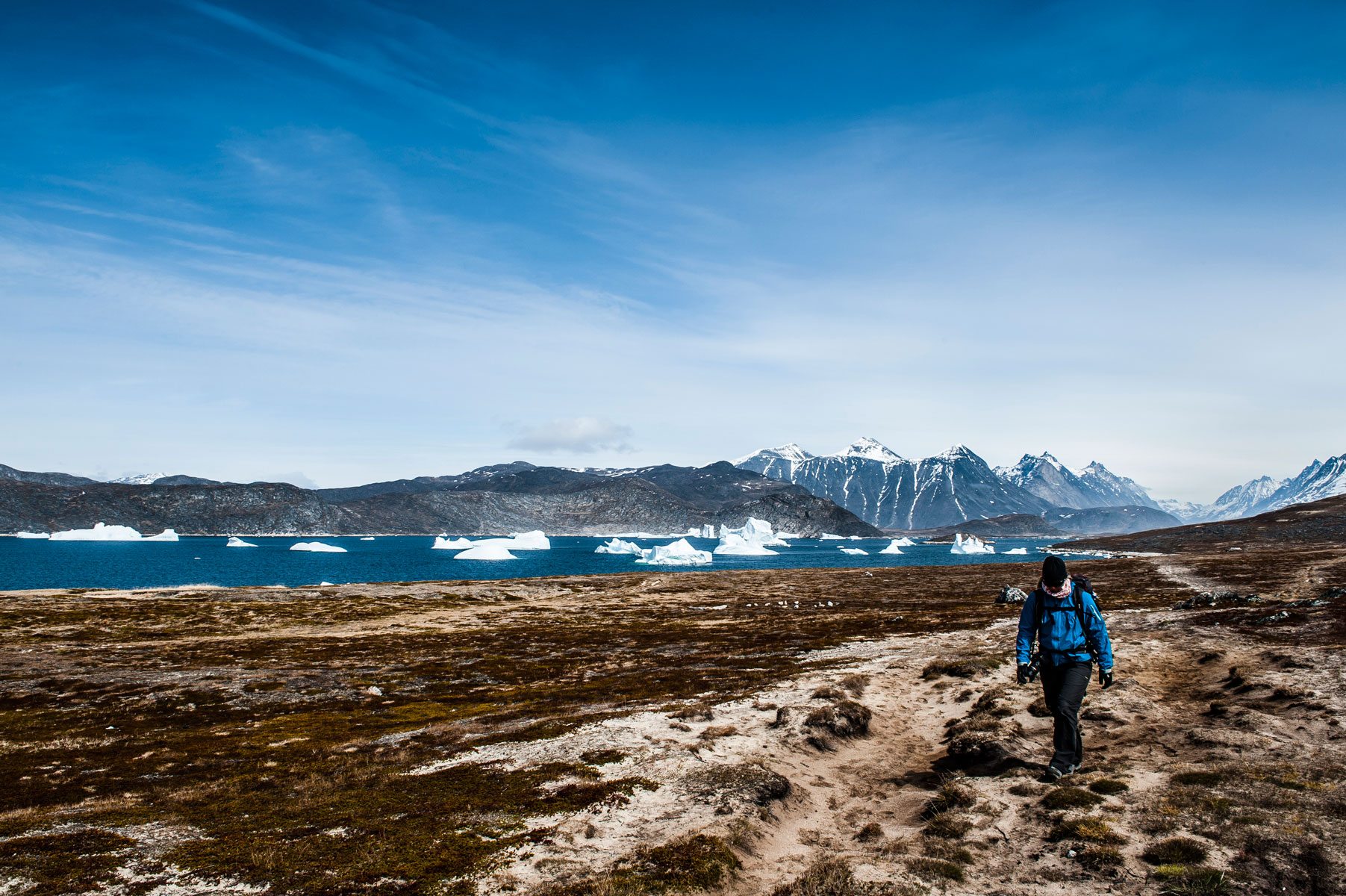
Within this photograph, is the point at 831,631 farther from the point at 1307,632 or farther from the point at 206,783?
the point at 206,783

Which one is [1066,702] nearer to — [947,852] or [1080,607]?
[1080,607]

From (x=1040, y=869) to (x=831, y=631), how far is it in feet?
131

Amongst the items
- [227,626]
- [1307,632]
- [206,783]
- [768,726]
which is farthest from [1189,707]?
[227,626]

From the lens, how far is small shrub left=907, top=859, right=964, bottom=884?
11.5m

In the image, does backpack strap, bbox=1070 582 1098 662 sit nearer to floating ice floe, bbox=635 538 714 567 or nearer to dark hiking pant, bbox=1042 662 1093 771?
dark hiking pant, bbox=1042 662 1093 771


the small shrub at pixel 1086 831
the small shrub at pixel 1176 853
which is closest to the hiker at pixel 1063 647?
the small shrub at pixel 1086 831

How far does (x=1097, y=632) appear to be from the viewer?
14.6m

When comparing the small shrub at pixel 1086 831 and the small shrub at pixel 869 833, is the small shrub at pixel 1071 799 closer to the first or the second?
the small shrub at pixel 1086 831

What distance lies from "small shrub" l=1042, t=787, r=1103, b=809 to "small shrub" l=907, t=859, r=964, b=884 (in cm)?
336

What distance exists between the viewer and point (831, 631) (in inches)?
1993

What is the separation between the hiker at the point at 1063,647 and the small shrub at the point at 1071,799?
3.69ft

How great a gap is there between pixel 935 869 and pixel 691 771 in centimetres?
682

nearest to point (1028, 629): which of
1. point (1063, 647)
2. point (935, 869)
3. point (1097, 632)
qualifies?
point (1063, 647)

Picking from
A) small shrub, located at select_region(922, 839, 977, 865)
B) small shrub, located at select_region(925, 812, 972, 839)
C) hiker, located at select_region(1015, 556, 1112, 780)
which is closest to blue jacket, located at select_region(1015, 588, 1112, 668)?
hiker, located at select_region(1015, 556, 1112, 780)
